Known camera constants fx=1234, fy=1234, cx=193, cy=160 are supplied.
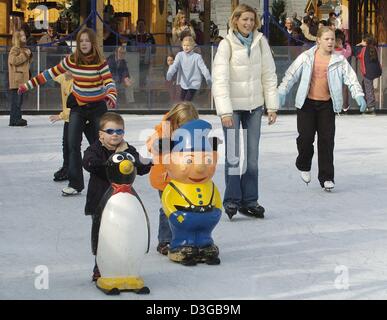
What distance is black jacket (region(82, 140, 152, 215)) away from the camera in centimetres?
793

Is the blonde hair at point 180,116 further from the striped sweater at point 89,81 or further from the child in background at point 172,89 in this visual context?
the child in background at point 172,89

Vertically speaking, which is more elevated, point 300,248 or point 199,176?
point 199,176

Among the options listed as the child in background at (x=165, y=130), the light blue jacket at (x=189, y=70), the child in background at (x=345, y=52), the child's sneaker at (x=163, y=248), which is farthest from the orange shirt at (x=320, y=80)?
the child in background at (x=345, y=52)

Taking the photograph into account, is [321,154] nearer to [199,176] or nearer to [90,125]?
[90,125]

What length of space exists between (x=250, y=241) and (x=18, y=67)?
462 inches

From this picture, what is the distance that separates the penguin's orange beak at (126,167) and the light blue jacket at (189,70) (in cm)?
1274

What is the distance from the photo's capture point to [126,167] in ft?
24.4

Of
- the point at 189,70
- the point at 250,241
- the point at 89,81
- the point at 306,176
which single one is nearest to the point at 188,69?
the point at 189,70

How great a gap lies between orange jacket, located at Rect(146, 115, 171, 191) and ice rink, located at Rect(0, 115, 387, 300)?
52 cm

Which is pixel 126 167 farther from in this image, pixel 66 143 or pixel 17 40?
pixel 17 40

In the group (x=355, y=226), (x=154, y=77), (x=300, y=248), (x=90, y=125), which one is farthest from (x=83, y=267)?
(x=154, y=77)

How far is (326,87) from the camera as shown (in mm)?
11977

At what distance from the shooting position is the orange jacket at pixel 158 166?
8.24m
